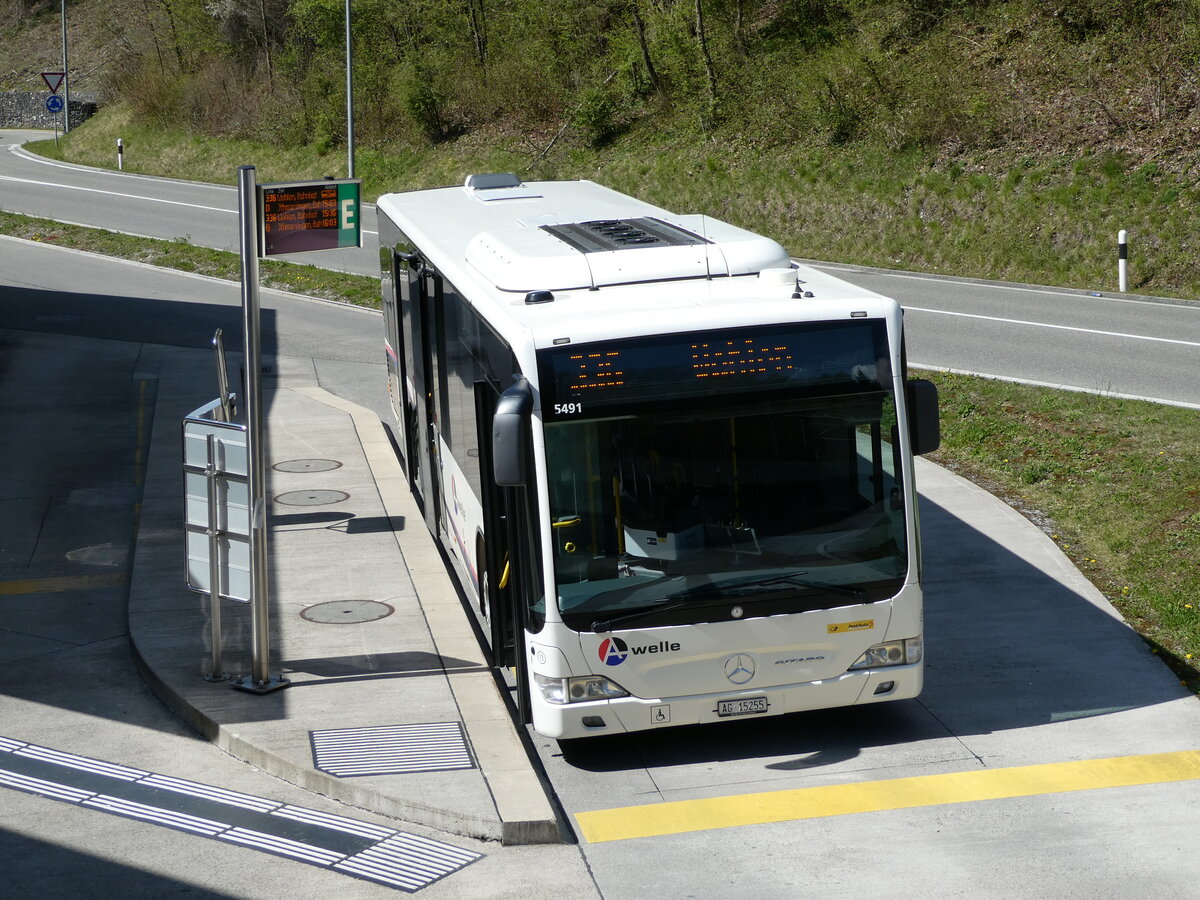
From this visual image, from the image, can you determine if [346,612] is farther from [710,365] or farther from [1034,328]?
[1034,328]

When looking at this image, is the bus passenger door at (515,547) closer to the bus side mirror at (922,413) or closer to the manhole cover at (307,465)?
the bus side mirror at (922,413)

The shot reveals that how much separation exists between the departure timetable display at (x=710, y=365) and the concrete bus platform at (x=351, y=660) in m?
2.16

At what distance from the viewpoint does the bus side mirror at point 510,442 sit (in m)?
7.12

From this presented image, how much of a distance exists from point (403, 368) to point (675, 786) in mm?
7116

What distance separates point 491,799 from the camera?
730 centimetres

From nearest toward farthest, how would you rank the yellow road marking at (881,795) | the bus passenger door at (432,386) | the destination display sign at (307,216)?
1. the yellow road marking at (881,795)
2. the destination display sign at (307,216)
3. the bus passenger door at (432,386)

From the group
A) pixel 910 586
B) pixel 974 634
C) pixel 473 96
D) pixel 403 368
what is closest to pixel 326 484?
pixel 403 368

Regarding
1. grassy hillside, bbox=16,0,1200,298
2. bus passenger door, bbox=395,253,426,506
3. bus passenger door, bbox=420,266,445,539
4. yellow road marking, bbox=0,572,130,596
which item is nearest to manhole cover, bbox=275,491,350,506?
bus passenger door, bbox=395,253,426,506

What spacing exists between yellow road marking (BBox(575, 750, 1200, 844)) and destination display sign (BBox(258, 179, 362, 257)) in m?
4.01

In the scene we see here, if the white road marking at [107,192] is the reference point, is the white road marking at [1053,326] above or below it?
below

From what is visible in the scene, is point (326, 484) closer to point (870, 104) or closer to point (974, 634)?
point (974, 634)

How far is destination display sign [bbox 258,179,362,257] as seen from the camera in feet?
28.7

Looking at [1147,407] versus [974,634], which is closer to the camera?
[974,634]

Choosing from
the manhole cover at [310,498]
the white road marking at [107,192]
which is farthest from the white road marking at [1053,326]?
the white road marking at [107,192]
